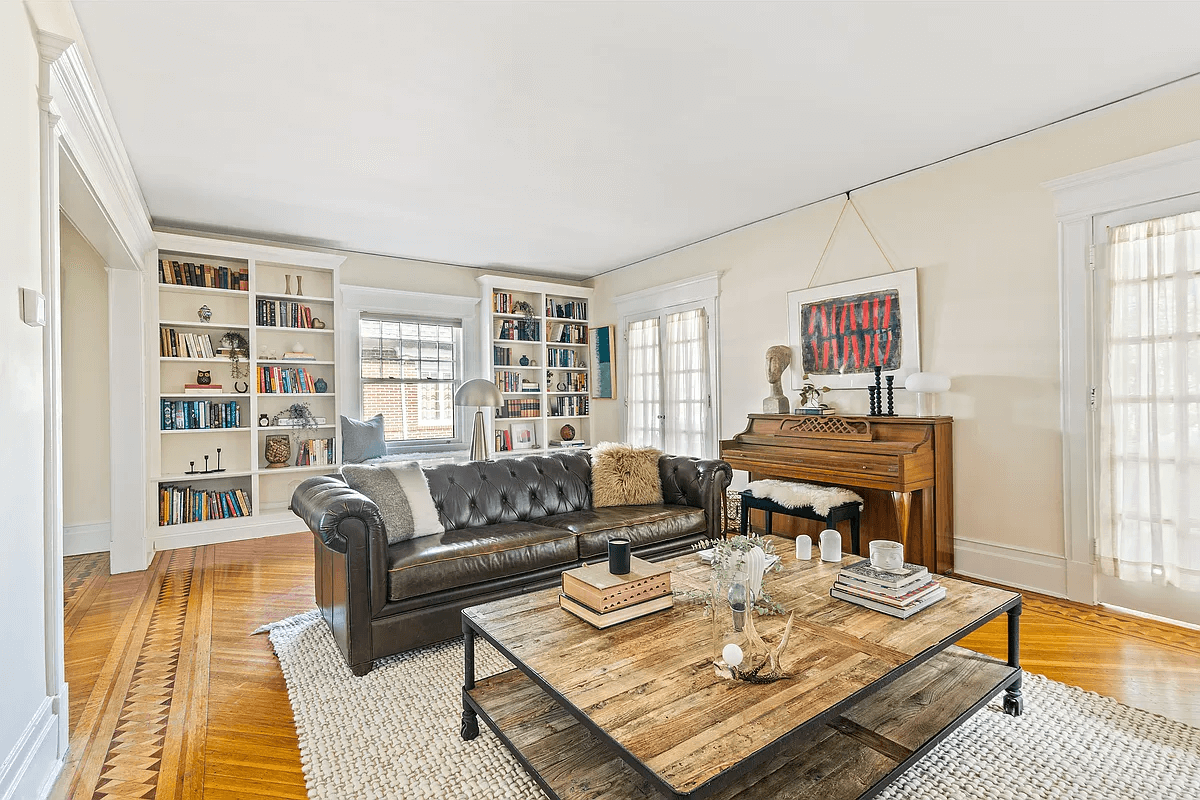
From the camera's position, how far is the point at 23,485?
65.5 inches

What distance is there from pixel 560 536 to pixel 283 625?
148 centimetres

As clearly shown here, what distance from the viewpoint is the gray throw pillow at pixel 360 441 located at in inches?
209

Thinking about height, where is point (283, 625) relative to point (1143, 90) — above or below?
below

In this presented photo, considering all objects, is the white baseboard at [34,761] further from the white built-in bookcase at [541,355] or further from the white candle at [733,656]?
the white built-in bookcase at [541,355]

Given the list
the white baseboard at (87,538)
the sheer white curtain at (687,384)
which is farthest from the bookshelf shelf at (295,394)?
the sheer white curtain at (687,384)

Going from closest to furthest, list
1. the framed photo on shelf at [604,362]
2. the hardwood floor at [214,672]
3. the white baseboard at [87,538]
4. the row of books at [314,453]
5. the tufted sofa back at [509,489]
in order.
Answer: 1. the hardwood floor at [214,672]
2. the tufted sofa back at [509,489]
3. the white baseboard at [87,538]
4. the row of books at [314,453]
5. the framed photo on shelf at [604,362]

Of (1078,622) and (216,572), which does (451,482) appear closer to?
(216,572)

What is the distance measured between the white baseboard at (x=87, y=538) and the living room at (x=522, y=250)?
0.7 inches

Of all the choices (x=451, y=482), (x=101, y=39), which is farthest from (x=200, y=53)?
(x=451, y=482)

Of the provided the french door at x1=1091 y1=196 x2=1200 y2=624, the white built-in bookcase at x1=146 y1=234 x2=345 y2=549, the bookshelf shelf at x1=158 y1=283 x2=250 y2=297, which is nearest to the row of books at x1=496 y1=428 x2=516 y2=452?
the white built-in bookcase at x1=146 y1=234 x2=345 y2=549

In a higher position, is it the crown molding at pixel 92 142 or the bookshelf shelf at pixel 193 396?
the crown molding at pixel 92 142

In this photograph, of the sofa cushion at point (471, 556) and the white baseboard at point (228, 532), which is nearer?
the sofa cushion at point (471, 556)

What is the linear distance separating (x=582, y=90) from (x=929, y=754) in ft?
9.91

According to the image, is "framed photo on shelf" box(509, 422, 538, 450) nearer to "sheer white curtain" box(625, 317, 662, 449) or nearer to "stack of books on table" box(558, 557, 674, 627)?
"sheer white curtain" box(625, 317, 662, 449)
